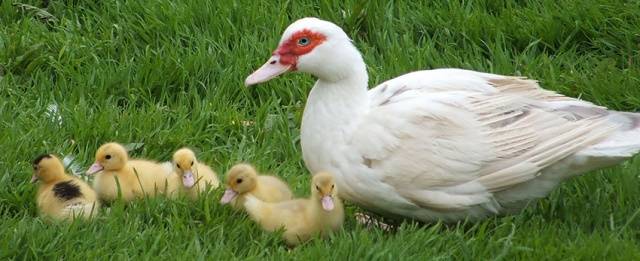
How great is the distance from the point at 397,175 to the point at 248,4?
2.24 meters

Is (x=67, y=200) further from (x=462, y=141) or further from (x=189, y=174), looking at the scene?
(x=462, y=141)

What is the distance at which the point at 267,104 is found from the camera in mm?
6883

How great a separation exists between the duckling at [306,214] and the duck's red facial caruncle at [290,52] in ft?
1.82

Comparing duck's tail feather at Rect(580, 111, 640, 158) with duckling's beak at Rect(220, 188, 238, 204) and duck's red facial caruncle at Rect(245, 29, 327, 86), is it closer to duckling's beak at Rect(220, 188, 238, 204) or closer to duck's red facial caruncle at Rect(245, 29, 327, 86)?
duck's red facial caruncle at Rect(245, 29, 327, 86)

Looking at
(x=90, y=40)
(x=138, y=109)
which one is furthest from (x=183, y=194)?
(x=90, y=40)

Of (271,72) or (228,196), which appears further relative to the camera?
(271,72)

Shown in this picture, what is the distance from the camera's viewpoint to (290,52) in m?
5.77

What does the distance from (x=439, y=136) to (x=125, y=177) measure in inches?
49.4

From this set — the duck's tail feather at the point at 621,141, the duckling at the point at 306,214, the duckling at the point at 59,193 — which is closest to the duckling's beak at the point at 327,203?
the duckling at the point at 306,214

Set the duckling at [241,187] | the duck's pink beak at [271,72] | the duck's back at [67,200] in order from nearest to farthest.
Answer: the duck's back at [67,200], the duckling at [241,187], the duck's pink beak at [271,72]

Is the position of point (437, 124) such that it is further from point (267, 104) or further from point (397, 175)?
point (267, 104)

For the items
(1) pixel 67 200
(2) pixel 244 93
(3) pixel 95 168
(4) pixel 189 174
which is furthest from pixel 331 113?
(2) pixel 244 93

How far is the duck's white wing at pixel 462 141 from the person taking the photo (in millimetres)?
5523

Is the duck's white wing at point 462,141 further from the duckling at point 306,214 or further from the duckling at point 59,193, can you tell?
the duckling at point 59,193
